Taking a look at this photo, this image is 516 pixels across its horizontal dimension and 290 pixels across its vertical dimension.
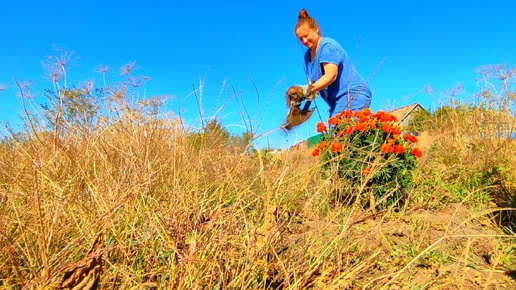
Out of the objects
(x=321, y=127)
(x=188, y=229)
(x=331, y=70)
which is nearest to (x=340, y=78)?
(x=331, y=70)

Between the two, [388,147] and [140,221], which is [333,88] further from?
[140,221]

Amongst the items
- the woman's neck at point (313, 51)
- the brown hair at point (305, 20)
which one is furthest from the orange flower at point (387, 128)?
the brown hair at point (305, 20)

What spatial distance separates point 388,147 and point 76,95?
2.43m

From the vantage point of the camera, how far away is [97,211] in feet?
3.95

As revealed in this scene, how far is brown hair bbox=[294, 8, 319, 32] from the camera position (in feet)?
9.33

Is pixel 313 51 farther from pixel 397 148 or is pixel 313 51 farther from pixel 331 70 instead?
pixel 397 148

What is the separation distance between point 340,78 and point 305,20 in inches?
25.8

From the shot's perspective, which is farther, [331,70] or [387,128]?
[331,70]

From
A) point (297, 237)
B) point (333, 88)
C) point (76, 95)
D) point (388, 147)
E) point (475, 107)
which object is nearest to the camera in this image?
point (297, 237)

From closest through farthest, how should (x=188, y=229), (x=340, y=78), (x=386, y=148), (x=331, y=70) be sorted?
(x=188, y=229), (x=386, y=148), (x=331, y=70), (x=340, y=78)

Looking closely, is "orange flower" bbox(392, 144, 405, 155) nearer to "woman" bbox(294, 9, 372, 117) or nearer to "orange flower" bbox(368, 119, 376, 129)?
"orange flower" bbox(368, 119, 376, 129)

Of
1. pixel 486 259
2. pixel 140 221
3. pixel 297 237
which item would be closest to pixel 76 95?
pixel 140 221

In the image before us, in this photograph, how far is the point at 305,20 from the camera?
2852mm

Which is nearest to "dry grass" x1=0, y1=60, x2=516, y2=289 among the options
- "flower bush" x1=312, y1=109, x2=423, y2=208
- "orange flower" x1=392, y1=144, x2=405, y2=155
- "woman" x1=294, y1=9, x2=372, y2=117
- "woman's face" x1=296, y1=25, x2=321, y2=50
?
"flower bush" x1=312, y1=109, x2=423, y2=208
